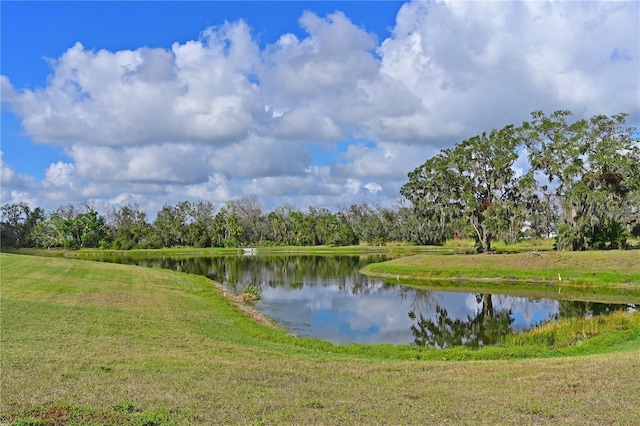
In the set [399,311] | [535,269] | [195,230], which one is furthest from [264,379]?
[195,230]

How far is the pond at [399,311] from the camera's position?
2658 cm

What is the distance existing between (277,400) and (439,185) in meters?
59.3

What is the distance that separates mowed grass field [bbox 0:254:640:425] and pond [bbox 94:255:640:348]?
4348 mm

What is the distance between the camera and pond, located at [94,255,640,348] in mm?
26578

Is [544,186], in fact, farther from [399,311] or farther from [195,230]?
[195,230]

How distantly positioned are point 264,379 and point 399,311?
22.8 metres

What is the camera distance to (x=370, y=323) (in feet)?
98.7

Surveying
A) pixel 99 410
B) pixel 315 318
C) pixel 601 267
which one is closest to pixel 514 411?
pixel 99 410

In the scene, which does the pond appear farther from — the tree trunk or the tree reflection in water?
the tree trunk

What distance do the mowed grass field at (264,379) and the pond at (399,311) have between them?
14.3 feet

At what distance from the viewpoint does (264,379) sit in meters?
12.6

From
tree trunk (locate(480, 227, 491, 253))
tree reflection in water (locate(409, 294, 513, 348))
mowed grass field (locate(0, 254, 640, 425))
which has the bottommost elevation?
tree reflection in water (locate(409, 294, 513, 348))

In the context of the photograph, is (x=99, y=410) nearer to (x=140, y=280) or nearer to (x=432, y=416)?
(x=432, y=416)

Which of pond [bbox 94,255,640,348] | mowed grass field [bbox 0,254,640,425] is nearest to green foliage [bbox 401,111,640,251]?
pond [bbox 94,255,640,348]
